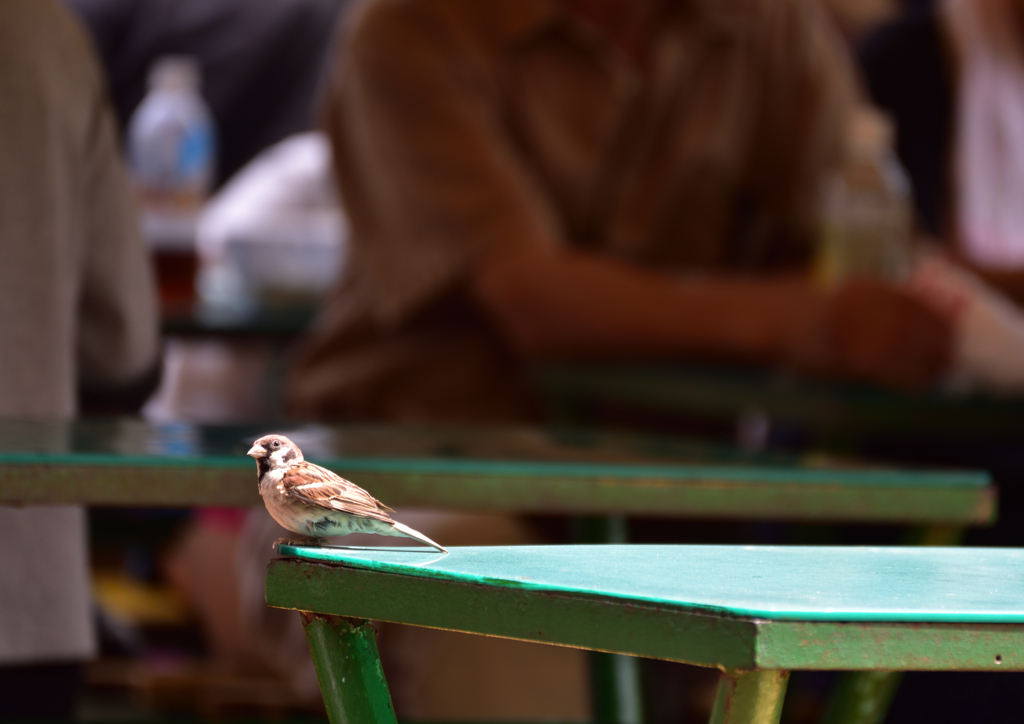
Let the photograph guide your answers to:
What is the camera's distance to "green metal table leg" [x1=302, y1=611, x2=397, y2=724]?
0.52 metres

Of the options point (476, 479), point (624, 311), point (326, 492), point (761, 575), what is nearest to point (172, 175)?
point (624, 311)

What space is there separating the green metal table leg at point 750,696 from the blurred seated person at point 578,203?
1128mm

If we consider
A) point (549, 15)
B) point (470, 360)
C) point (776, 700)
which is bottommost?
point (470, 360)

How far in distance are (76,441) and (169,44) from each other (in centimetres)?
311

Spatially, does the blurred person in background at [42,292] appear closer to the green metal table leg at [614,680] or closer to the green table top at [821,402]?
the green metal table leg at [614,680]

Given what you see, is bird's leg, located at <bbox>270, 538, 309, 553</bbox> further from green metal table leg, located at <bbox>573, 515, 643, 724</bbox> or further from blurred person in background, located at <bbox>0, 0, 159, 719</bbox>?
green metal table leg, located at <bbox>573, 515, 643, 724</bbox>

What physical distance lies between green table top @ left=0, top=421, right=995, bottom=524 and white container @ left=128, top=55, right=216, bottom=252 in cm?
129

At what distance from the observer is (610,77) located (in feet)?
5.92

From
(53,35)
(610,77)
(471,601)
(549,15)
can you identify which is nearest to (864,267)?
Answer: (610,77)

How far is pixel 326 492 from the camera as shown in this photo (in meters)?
0.56

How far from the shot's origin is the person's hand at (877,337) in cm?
152

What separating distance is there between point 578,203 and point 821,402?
676 mm

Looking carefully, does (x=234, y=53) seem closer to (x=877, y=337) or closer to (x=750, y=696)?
(x=877, y=337)

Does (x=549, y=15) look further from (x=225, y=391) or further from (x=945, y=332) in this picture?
(x=225, y=391)
